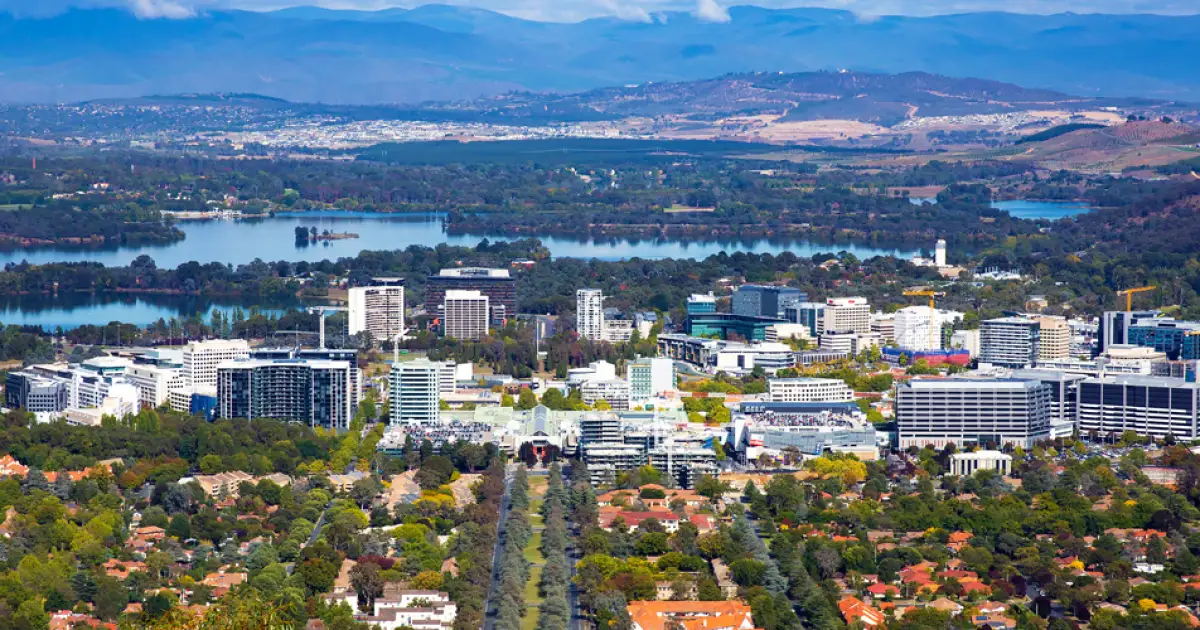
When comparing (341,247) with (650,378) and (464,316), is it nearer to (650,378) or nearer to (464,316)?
(464,316)

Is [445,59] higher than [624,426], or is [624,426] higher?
[445,59]

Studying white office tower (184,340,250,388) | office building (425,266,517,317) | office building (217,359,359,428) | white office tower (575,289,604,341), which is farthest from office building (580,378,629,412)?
office building (425,266,517,317)

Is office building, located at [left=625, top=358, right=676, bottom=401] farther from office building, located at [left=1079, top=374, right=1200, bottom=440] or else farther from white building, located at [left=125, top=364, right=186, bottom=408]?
white building, located at [left=125, top=364, right=186, bottom=408]

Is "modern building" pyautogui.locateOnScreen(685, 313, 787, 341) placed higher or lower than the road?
higher

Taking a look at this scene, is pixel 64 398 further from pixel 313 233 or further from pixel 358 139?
pixel 358 139

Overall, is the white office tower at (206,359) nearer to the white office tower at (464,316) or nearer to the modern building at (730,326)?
the white office tower at (464,316)

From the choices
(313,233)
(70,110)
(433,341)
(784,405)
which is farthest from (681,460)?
(70,110)
